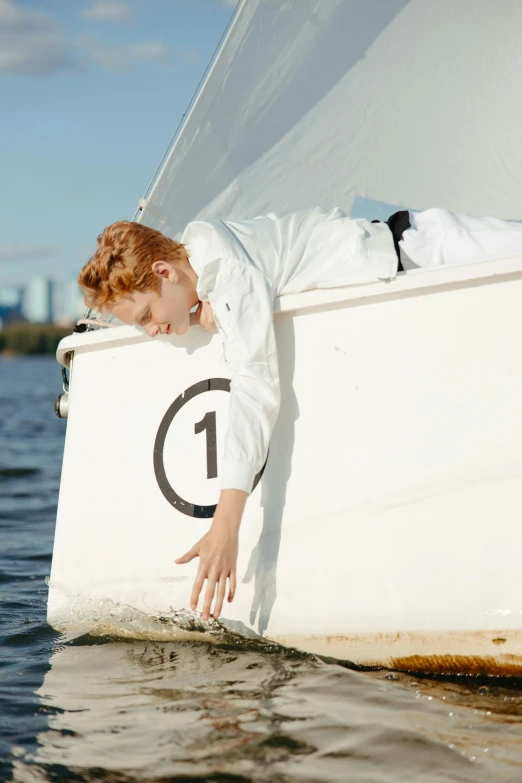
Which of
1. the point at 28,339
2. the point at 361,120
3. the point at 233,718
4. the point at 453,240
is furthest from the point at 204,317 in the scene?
the point at 28,339

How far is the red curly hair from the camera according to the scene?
245 centimetres

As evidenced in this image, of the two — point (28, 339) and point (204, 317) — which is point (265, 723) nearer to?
point (204, 317)

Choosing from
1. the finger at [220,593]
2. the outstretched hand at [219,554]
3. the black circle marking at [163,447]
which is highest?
the black circle marking at [163,447]

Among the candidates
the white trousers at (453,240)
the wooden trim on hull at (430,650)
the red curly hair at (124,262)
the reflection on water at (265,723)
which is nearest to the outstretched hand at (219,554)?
the reflection on water at (265,723)

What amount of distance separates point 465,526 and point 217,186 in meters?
1.68

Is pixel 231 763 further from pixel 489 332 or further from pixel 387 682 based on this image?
pixel 489 332

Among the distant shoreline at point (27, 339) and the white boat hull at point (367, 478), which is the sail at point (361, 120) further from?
the distant shoreline at point (27, 339)

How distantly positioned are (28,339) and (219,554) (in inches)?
2084

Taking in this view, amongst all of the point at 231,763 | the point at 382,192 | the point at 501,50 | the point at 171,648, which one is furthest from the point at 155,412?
the point at 501,50

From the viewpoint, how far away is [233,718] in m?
2.18

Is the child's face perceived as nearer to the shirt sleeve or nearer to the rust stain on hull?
the shirt sleeve

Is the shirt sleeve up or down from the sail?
down

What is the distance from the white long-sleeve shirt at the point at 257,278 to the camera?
2283mm

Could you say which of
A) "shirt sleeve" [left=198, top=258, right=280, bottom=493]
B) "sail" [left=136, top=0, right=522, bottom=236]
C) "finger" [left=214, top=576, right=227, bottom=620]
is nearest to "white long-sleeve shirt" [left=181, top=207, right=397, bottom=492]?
"shirt sleeve" [left=198, top=258, right=280, bottom=493]
